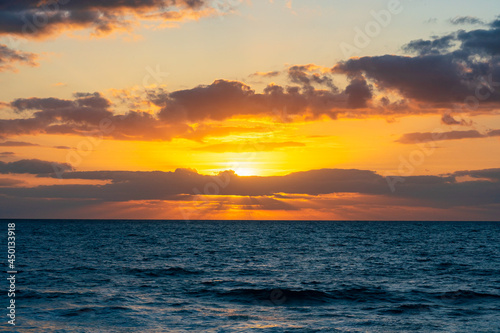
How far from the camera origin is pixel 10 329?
78.7 ft

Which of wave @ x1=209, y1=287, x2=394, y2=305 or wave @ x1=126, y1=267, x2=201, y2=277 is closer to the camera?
wave @ x1=209, y1=287, x2=394, y2=305

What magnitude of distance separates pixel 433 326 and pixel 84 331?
63.1 ft

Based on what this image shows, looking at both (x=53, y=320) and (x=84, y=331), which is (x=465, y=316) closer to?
(x=84, y=331)

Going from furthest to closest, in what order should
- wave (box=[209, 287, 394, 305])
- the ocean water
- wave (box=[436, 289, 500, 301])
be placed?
wave (box=[436, 289, 500, 301]), wave (box=[209, 287, 394, 305]), the ocean water

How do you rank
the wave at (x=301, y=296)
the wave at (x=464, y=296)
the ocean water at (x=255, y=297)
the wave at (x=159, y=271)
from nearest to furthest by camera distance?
the ocean water at (x=255, y=297) → the wave at (x=301, y=296) → the wave at (x=464, y=296) → the wave at (x=159, y=271)

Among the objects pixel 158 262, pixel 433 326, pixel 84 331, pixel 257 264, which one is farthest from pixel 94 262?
pixel 433 326

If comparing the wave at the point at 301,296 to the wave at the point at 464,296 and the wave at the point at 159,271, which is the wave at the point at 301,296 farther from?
the wave at the point at 159,271

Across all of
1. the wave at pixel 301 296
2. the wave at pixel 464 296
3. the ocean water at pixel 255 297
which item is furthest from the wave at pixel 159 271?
the wave at pixel 464 296

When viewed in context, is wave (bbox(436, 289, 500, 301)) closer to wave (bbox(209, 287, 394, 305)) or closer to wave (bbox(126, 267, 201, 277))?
wave (bbox(209, 287, 394, 305))

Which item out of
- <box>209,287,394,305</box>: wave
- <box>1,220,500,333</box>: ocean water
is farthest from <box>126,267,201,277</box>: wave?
<box>209,287,394,305</box>: wave

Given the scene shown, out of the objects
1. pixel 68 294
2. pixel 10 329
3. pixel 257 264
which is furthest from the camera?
pixel 257 264

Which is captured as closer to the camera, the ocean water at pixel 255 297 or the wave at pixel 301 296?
the ocean water at pixel 255 297

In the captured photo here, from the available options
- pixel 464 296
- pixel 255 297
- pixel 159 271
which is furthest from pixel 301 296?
pixel 159 271

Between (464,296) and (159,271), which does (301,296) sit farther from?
(159,271)
